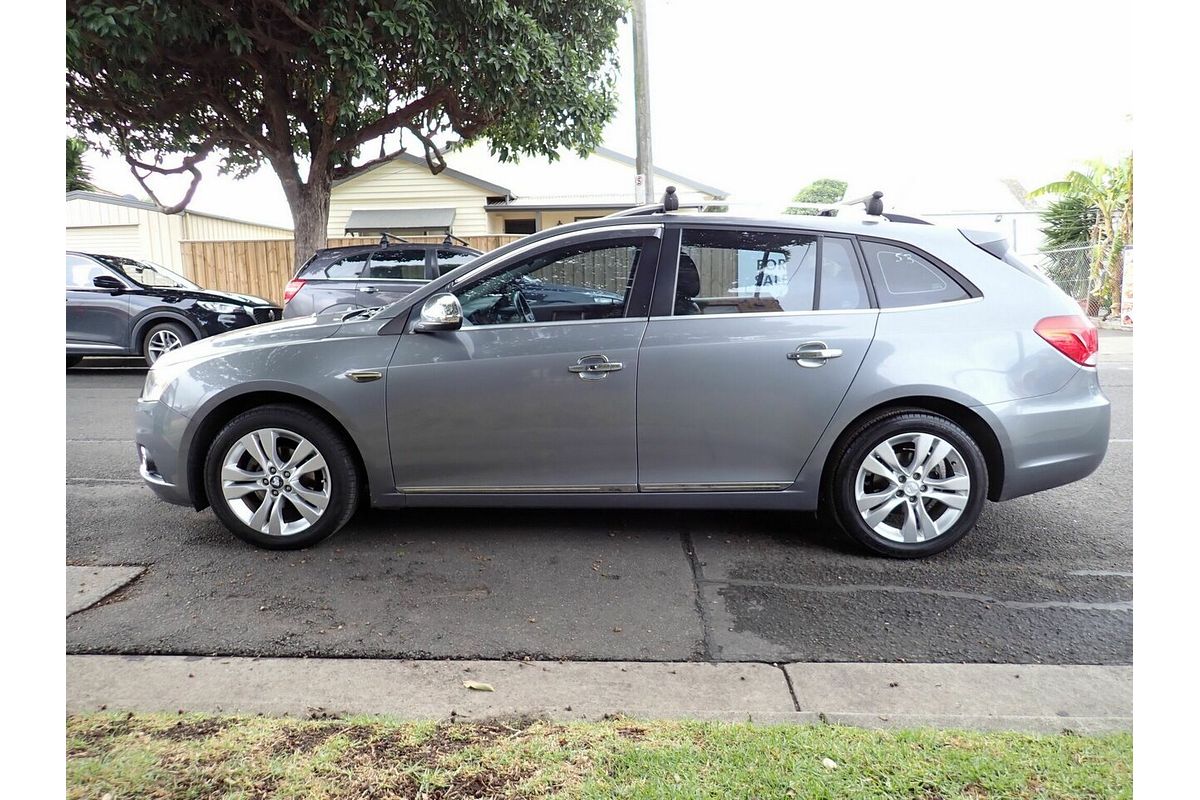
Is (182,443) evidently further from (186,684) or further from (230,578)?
(186,684)

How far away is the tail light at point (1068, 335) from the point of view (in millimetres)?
3834

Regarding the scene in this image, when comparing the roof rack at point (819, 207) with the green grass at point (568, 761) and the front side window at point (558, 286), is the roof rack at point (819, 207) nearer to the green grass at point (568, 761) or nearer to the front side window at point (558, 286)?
the front side window at point (558, 286)

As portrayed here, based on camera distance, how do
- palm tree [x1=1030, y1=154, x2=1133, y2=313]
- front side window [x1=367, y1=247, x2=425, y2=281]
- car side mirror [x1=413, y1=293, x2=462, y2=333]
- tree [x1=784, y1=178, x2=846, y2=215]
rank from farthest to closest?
tree [x1=784, y1=178, x2=846, y2=215] → palm tree [x1=1030, y1=154, x2=1133, y2=313] → front side window [x1=367, y1=247, x2=425, y2=281] → car side mirror [x1=413, y1=293, x2=462, y2=333]

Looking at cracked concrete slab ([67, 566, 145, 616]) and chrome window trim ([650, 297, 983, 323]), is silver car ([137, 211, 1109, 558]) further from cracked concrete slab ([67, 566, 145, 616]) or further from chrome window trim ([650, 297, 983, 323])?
cracked concrete slab ([67, 566, 145, 616])

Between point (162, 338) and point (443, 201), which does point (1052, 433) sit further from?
point (443, 201)

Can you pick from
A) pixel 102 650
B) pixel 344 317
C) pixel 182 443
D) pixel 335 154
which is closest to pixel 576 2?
pixel 335 154

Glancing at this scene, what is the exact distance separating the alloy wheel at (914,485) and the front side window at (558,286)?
1.51m

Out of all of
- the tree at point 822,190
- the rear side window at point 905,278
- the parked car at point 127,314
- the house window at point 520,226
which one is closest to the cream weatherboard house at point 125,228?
the house window at point 520,226

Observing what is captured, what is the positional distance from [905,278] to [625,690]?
2.49 metres

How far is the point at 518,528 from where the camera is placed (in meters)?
4.42

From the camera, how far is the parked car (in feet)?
34.5

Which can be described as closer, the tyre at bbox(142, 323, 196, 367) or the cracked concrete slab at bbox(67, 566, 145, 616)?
the cracked concrete slab at bbox(67, 566, 145, 616)

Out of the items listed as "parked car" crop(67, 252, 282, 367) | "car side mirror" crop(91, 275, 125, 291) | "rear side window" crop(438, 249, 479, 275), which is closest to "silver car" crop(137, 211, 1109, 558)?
"rear side window" crop(438, 249, 479, 275)

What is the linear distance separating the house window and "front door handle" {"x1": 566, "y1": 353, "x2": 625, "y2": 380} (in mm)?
19646
